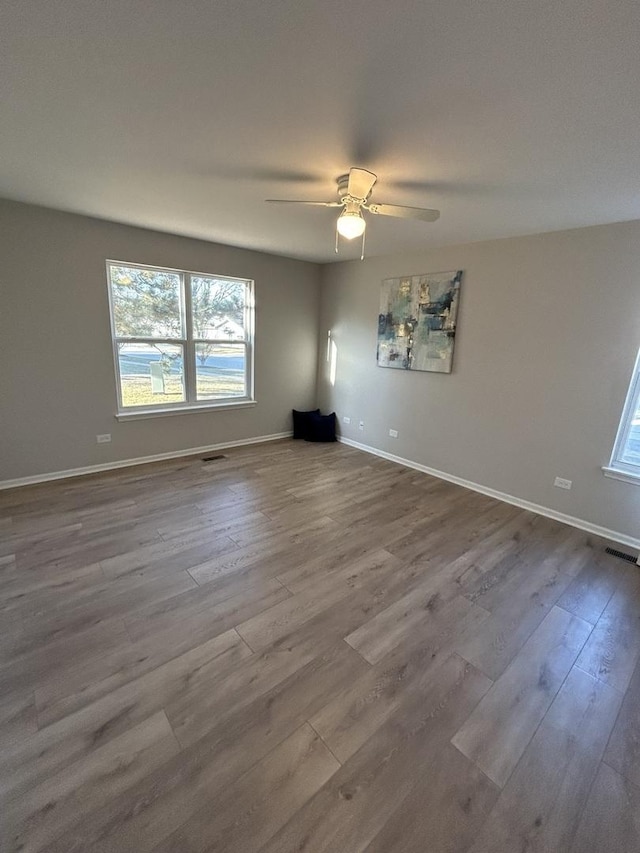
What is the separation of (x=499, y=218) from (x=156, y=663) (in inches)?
146

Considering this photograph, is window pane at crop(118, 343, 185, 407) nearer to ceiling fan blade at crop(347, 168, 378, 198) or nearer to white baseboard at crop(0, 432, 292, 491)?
white baseboard at crop(0, 432, 292, 491)

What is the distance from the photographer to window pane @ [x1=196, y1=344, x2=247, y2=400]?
4.50 m

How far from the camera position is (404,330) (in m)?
4.28

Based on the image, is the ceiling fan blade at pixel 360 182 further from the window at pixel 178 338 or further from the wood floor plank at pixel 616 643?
the wood floor plank at pixel 616 643

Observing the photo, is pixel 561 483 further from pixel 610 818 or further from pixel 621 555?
pixel 610 818

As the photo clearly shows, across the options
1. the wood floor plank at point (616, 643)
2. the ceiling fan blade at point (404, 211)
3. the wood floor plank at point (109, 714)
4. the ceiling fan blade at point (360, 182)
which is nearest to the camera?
the wood floor plank at point (109, 714)

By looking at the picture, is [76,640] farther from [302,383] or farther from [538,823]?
[302,383]

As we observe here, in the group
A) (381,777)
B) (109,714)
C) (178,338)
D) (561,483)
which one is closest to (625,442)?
(561,483)

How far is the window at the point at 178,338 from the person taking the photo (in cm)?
387

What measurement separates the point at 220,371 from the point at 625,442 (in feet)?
13.9

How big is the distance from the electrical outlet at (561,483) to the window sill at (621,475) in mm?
288

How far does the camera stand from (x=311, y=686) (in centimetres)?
163

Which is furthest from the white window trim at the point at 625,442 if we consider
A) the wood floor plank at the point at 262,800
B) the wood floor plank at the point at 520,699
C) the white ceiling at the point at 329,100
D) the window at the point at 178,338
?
the window at the point at 178,338

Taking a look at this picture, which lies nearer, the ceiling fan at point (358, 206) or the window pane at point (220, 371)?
the ceiling fan at point (358, 206)
